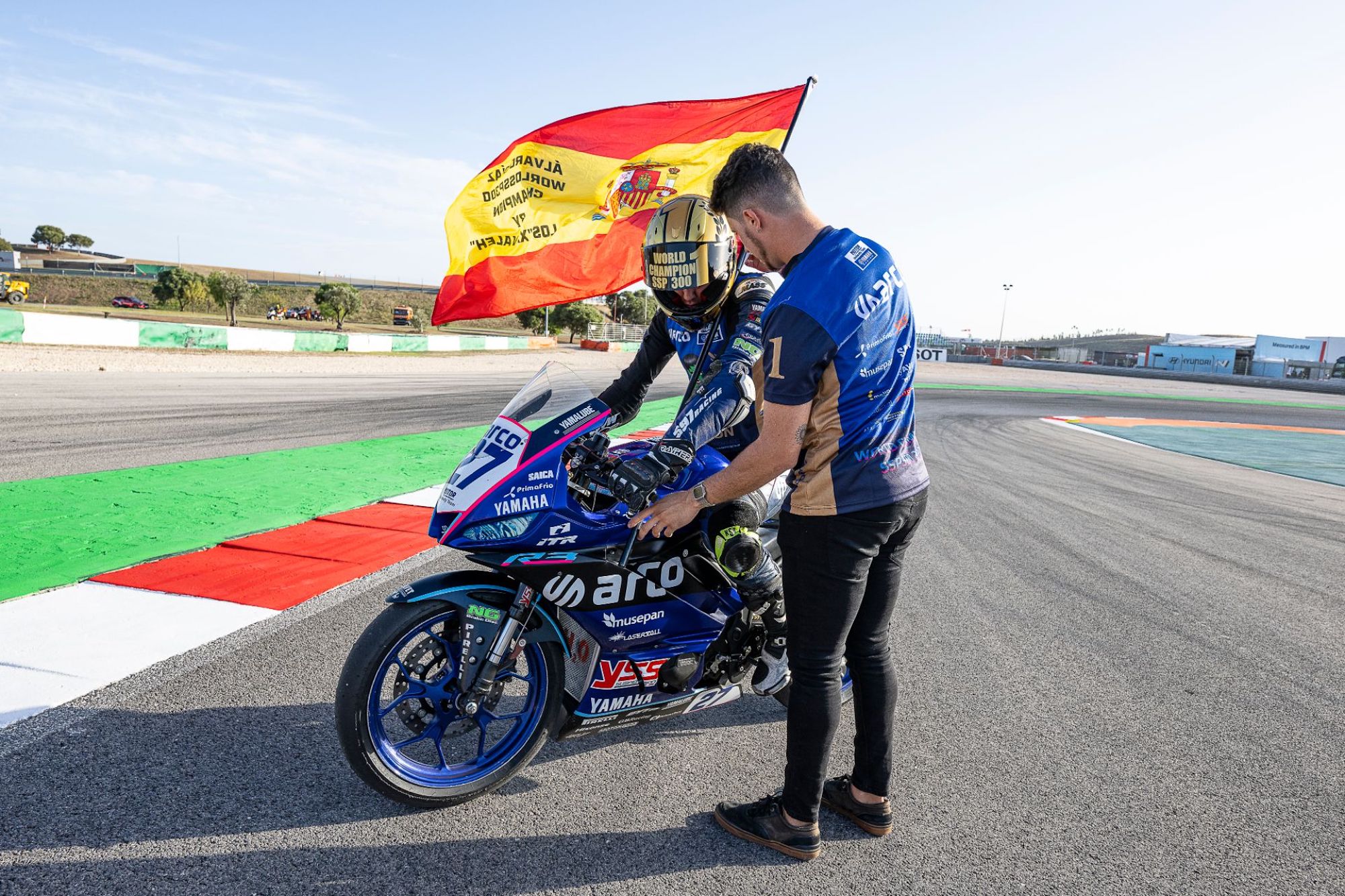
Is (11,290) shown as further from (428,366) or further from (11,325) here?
(428,366)

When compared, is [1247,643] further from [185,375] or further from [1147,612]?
[185,375]

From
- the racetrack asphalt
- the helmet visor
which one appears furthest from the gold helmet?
the racetrack asphalt

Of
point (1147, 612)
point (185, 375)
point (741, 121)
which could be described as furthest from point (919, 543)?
point (185, 375)

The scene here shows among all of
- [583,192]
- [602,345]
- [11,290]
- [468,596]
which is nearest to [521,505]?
[468,596]

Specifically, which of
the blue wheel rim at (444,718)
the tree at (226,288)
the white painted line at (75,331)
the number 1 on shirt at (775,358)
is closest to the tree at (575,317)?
the tree at (226,288)

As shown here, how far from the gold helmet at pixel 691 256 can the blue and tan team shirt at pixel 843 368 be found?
0.58 meters

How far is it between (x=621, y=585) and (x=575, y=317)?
68047mm

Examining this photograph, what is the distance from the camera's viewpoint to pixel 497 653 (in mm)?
2668

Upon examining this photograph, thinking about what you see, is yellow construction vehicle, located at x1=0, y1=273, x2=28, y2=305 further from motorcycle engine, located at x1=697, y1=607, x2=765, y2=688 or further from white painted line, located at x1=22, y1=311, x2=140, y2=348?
motorcycle engine, located at x1=697, y1=607, x2=765, y2=688

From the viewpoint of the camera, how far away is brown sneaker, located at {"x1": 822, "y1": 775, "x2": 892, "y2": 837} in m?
2.69

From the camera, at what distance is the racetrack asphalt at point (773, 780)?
7.75 feet

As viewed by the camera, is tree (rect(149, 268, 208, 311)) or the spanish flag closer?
the spanish flag

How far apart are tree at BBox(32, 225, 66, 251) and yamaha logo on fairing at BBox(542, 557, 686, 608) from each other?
6314 inches

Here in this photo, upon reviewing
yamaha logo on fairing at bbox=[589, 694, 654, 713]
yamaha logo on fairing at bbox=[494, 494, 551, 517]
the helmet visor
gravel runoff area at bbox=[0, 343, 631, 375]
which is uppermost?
the helmet visor
